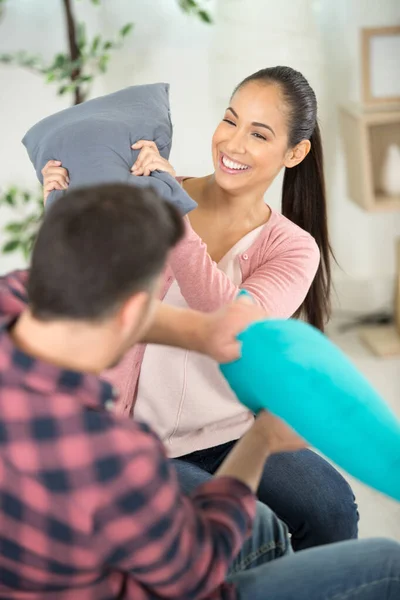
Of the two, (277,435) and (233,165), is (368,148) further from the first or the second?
(277,435)

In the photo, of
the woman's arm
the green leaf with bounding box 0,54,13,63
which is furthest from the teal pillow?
the green leaf with bounding box 0,54,13,63

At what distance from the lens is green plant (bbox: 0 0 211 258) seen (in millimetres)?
2510

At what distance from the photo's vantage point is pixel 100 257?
782 mm

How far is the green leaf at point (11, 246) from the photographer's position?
2.69 meters

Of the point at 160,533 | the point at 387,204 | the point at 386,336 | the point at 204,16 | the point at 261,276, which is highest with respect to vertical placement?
the point at 204,16

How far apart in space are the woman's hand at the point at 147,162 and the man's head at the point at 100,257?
598 mm

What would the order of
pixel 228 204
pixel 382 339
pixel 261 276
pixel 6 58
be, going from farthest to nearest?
pixel 382 339 < pixel 6 58 < pixel 228 204 < pixel 261 276

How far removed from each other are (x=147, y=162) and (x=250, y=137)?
281mm

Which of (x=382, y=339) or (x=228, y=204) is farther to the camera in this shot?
(x=382, y=339)

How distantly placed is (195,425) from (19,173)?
5.42 feet

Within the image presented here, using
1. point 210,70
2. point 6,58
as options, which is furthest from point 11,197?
point 210,70

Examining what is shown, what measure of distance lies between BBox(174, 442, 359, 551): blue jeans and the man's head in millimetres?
630

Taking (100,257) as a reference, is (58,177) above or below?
below

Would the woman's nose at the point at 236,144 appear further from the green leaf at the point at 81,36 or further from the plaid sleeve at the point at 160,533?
the green leaf at the point at 81,36
